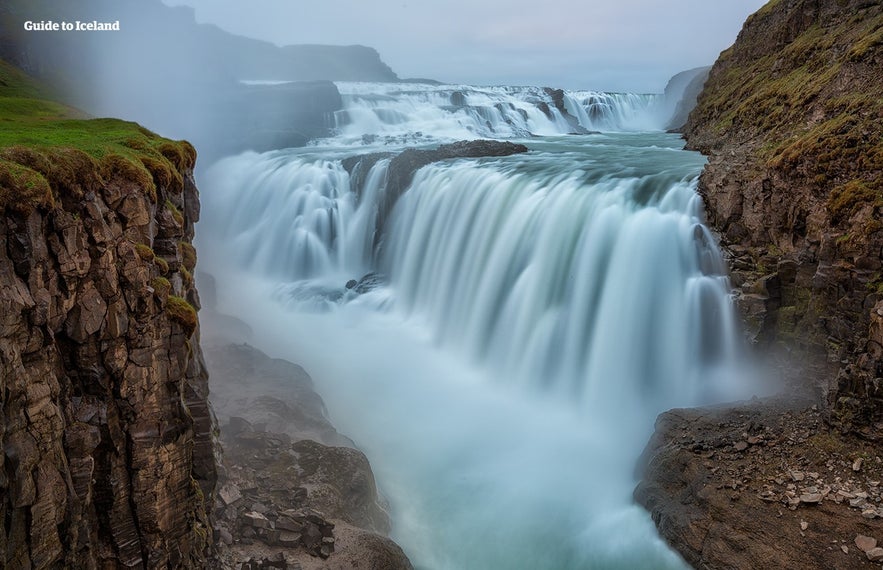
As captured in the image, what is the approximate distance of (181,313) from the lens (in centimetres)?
827

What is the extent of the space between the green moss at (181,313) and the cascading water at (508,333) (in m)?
7.05

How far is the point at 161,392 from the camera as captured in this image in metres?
8.11

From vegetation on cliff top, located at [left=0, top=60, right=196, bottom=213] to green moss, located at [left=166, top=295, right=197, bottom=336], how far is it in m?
1.65

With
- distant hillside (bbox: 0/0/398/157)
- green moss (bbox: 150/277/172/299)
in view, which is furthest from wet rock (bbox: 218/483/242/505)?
distant hillside (bbox: 0/0/398/157)

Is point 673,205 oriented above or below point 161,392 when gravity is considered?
above

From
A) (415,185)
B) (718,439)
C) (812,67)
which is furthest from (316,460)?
(812,67)

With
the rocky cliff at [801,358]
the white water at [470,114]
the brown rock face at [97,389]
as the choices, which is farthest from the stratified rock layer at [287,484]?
the white water at [470,114]

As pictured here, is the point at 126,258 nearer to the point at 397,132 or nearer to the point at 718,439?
the point at 718,439

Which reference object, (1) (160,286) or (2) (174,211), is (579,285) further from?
(1) (160,286)

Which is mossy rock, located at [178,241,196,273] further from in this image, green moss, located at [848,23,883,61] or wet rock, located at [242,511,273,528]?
green moss, located at [848,23,883,61]

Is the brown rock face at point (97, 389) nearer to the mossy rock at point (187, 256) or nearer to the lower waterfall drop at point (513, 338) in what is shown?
the mossy rock at point (187, 256)

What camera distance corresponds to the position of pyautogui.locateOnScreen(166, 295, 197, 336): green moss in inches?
323

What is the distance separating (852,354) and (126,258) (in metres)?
12.8

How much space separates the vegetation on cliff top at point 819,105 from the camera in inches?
521
